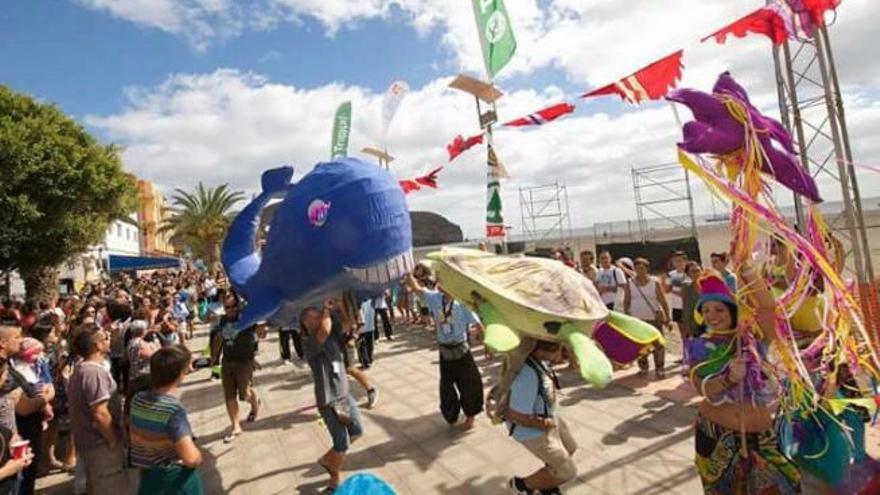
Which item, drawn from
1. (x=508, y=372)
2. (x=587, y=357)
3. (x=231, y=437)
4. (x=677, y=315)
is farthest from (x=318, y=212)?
(x=677, y=315)

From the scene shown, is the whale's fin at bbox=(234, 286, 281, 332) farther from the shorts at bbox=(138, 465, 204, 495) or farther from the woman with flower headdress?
the woman with flower headdress

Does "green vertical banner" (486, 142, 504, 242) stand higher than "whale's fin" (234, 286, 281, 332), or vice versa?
"green vertical banner" (486, 142, 504, 242)

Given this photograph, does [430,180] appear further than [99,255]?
No

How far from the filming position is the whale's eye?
395cm

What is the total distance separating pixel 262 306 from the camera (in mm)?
4254

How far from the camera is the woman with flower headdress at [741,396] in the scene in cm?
257

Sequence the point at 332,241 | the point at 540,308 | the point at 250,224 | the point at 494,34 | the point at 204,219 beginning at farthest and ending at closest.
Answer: the point at 204,219 → the point at 494,34 → the point at 250,224 → the point at 332,241 → the point at 540,308

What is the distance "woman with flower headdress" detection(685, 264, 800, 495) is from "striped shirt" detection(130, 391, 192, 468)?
9.46 feet

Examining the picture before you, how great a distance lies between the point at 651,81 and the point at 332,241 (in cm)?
406

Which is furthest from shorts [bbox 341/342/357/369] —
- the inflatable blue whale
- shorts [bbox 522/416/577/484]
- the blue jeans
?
shorts [bbox 522/416/577/484]

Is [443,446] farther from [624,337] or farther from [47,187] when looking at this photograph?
[47,187]

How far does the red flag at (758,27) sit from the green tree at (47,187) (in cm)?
1548

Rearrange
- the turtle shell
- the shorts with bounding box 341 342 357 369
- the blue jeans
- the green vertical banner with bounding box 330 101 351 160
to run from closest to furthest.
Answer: the turtle shell
the blue jeans
the shorts with bounding box 341 342 357 369
the green vertical banner with bounding box 330 101 351 160

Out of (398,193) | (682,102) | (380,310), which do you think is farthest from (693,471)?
(380,310)
